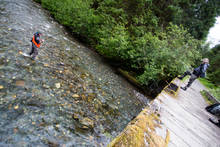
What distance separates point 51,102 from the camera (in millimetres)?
3723

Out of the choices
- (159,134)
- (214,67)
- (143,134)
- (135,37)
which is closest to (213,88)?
(135,37)

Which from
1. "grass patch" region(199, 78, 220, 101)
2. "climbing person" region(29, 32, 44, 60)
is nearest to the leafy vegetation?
"grass patch" region(199, 78, 220, 101)

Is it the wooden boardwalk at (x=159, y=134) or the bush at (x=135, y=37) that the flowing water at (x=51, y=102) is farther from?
the bush at (x=135, y=37)

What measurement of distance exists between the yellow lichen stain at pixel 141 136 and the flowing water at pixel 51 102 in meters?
2.25

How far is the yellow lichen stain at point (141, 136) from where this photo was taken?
127 centimetres

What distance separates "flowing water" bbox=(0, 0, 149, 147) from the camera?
285 centimetres

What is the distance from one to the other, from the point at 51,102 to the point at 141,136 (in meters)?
3.26

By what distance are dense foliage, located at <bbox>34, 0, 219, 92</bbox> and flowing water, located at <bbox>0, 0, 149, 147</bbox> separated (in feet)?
13.6

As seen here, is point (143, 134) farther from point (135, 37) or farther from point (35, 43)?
point (135, 37)

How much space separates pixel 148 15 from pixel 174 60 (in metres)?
5.24

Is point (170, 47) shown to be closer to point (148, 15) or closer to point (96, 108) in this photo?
point (148, 15)

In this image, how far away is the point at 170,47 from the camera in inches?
364

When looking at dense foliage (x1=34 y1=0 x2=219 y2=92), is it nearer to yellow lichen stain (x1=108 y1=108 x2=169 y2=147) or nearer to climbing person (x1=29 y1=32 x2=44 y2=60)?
climbing person (x1=29 y1=32 x2=44 y2=60)

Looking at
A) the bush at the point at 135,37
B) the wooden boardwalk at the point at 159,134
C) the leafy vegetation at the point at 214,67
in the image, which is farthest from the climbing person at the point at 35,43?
the leafy vegetation at the point at 214,67
